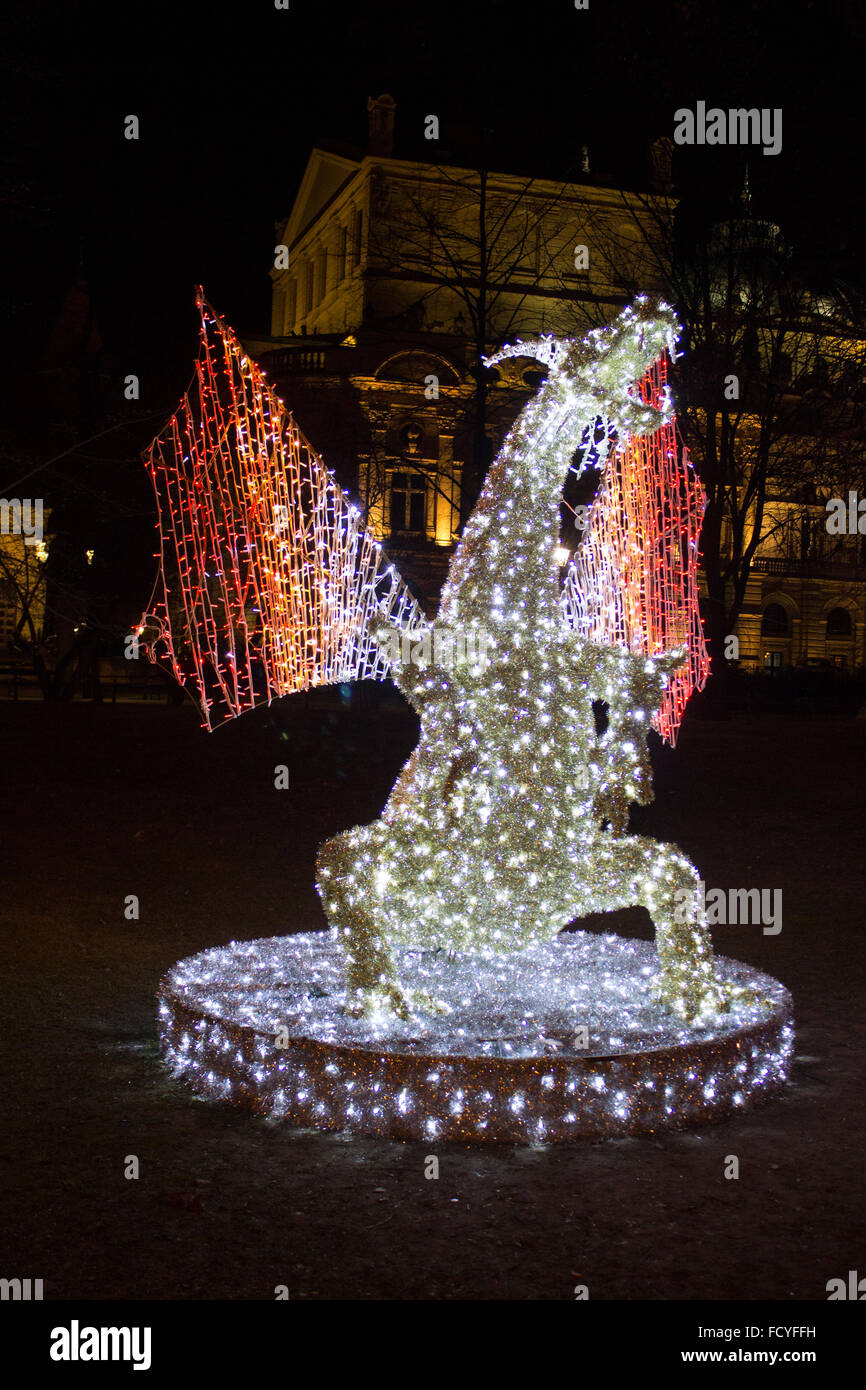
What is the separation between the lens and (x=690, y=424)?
2131 cm

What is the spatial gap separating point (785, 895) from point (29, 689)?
86.1 ft

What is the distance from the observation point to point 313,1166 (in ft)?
16.3

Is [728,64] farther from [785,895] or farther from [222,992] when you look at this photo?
[222,992]

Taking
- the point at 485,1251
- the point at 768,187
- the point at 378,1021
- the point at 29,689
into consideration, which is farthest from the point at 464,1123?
the point at 29,689

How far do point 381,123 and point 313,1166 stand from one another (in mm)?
45350

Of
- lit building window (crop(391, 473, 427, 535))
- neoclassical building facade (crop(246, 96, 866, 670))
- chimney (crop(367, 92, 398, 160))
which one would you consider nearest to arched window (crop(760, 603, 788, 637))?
neoclassical building facade (crop(246, 96, 866, 670))

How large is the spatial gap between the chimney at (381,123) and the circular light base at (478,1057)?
43.0 meters

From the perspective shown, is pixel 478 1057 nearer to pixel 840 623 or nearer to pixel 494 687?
pixel 494 687

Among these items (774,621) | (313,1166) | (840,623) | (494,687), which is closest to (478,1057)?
(313,1166)

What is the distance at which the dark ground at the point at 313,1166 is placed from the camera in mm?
4062

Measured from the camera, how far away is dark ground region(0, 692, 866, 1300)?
4.06m

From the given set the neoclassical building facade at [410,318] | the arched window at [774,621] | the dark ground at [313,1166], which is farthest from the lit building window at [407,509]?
the dark ground at [313,1166]

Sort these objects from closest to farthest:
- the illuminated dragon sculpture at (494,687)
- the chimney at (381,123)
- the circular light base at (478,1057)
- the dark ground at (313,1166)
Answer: the dark ground at (313,1166)
the circular light base at (478,1057)
the illuminated dragon sculpture at (494,687)
the chimney at (381,123)

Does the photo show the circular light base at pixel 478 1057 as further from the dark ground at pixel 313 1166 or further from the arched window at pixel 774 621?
the arched window at pixel 774 621
